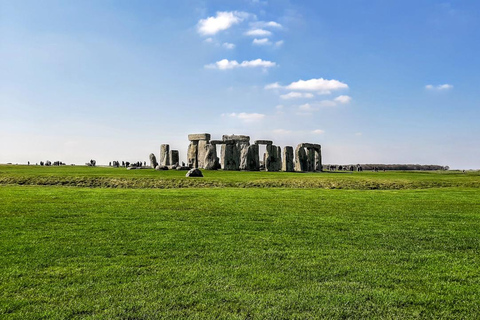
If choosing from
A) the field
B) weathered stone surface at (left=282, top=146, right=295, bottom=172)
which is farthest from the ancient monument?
the field

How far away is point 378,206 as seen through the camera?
11.7 meters

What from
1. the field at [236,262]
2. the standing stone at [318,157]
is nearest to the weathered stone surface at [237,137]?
the standing stone at [318,157]

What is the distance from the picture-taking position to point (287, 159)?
35.0 meters

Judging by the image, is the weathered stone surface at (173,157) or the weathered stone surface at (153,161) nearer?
the weathered stone surface at (173,157)

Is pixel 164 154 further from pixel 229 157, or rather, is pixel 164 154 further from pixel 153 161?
pixel 229 157

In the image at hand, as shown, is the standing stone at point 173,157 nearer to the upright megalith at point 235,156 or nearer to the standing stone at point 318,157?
the upright megalith at point 235,156

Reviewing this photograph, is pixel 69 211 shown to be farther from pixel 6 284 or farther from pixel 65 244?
pixel 6 284

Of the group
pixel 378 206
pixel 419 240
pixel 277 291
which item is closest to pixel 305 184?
pixel 378 206

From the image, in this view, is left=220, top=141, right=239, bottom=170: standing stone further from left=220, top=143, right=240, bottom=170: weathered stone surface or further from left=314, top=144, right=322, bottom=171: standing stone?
left=314, top=144, right=322, bottom=171: standing stone

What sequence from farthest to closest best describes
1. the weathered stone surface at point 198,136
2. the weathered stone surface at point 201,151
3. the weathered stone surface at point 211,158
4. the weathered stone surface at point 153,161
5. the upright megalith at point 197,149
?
the weathered stone surface at point 153,161
the weathered stone surface at point 198,136
the upright megalith at point 197,149
the weathered stone surface at point 201,151
the weathered stone surface at point 211,158

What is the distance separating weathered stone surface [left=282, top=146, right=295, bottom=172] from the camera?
34.9m

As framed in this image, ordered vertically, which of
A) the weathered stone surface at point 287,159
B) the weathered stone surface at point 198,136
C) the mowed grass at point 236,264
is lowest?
the mowed grass at point 236,264

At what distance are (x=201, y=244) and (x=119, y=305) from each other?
2551mm

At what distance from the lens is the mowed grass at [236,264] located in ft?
13.3
